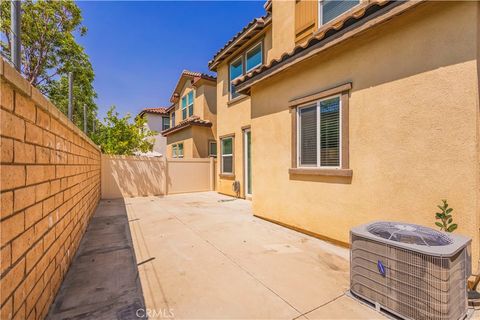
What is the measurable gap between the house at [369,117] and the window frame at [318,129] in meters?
0.02

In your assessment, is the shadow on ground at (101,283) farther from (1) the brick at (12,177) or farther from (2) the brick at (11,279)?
(1) the brick at (12,177)

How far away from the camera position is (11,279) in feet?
5.83

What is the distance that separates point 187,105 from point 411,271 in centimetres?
1639

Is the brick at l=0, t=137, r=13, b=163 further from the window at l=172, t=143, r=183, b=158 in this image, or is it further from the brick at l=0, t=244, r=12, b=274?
the window at l=172, t=143, r=183, b=158

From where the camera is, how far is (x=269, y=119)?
6434 mm

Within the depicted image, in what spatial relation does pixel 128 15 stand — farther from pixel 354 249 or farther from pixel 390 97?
pixel 354 249

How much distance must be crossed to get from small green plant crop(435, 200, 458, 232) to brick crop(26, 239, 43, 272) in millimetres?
4800

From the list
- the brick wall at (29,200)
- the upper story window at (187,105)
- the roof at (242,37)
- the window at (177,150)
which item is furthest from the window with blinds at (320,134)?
the upper story window at (187,105)

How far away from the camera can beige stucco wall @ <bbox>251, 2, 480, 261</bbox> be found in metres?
3.07

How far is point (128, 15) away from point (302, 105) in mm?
8312

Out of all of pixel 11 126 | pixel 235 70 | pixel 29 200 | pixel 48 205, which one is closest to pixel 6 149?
pixel 11 126

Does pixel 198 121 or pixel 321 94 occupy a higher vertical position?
pixel 198 121

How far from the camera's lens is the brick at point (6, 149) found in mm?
1648

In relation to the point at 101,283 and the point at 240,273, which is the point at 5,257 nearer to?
the point at 101,283
